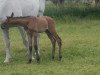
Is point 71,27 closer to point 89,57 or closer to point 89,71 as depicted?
point 89,57

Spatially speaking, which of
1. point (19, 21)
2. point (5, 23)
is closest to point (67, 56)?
point (19, 21)

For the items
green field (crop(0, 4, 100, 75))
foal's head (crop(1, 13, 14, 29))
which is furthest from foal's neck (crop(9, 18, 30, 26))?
green field (crop(0, 4, 100, 75))

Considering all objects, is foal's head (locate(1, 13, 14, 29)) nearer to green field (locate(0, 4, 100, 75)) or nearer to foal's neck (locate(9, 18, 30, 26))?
foal's neck (locate(9, 18, 30, 26))

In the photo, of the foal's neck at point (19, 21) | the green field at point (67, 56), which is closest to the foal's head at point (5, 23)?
the foal's neck at point (19, 21)

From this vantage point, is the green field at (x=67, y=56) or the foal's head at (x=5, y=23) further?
the foal's head at (x=5, y=23)

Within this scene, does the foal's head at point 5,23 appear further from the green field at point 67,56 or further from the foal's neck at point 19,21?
the green field at point 67,56

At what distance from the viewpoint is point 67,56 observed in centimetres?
1011

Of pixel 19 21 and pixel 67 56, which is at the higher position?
pixel 19 21

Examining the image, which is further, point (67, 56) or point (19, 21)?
point (67, 56)

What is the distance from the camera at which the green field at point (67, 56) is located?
823 centimetres

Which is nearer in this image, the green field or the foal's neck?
the green field

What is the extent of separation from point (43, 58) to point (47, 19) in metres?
1.18

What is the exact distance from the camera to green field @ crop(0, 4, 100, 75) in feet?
27.0

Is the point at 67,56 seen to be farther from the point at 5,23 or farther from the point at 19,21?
the point at 5,23
